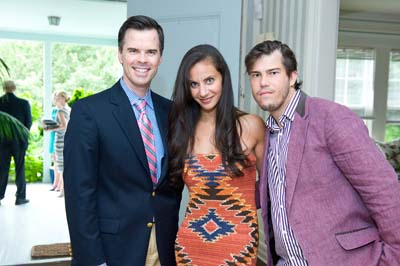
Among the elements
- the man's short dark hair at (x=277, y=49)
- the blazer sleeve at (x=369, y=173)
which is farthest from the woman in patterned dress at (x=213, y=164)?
the blazer sleeve at (x=369, y=173)

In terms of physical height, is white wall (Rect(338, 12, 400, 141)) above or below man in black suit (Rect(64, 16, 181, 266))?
above

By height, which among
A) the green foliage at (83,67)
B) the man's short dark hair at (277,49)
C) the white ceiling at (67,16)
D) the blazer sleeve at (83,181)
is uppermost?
the white ceiling at (67,16)

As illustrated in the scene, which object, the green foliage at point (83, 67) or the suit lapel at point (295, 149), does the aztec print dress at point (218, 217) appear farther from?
the green foliage at point (83, 67)

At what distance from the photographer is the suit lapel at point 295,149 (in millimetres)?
1282

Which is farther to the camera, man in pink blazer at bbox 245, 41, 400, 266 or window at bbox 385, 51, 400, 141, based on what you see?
window at bbox 385, 51, 400, 141

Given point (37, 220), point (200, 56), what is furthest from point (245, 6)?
point (37, 220)

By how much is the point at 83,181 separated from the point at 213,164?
0.47 meters

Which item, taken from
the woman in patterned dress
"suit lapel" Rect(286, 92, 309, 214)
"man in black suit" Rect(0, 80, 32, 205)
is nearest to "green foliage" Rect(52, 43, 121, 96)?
"man in black suit" Rect(0, 80, 32, 205)

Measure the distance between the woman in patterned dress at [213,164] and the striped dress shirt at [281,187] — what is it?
0.55 feet

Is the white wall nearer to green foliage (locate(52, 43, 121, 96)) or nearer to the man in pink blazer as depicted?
green foliage (locate(52, 43, 121, 96))

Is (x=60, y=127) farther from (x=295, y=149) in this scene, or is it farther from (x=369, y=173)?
(x=369, y=173)

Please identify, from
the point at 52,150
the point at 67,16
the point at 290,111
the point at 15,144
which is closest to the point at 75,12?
the point at 67,16

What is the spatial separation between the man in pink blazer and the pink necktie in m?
0.45

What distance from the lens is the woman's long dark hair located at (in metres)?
1.60
